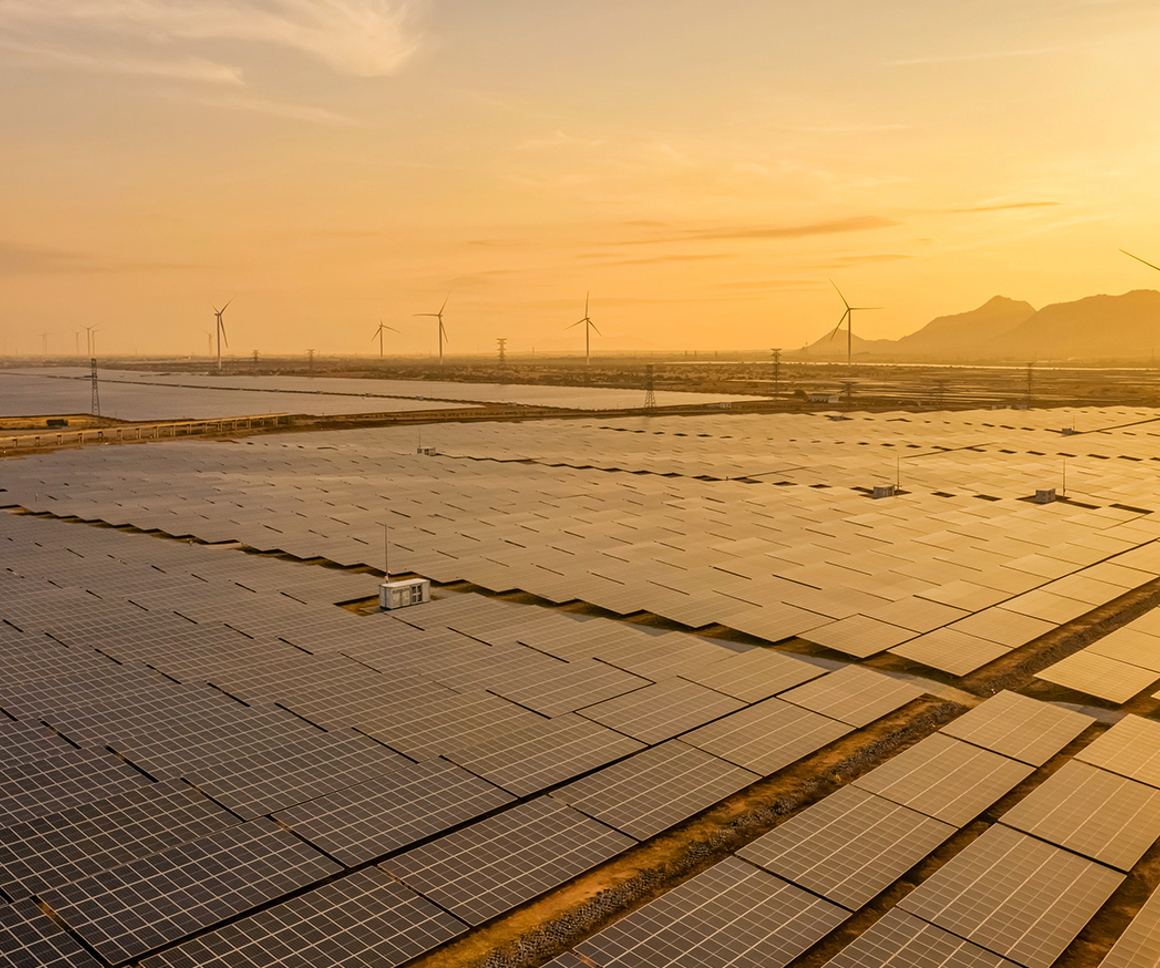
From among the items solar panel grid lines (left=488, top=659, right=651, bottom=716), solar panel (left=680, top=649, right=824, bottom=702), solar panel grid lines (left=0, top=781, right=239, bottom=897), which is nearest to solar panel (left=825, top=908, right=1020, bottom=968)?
solar panel (left=680, top=649, right=824, bottom=702)

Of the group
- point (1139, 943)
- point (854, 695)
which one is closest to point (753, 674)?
point (854, 695)

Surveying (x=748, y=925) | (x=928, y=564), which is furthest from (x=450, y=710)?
(x=928, y=564)

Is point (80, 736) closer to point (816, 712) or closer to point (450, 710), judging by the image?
point (450, 710)

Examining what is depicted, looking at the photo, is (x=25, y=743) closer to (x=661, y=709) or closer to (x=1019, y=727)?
(x=661, y=709)

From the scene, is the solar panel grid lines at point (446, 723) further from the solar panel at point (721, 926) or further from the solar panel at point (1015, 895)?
the solar panel at point (1015, 895)

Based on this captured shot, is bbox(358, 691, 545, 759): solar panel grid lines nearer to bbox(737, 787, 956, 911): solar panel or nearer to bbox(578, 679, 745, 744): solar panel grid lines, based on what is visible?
bbox(578, 679, 745, 744): solar panel grid lines

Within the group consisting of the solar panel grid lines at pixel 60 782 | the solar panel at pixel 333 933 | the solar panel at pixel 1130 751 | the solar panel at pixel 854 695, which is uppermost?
the solar panel grid lines at pixel 60 782

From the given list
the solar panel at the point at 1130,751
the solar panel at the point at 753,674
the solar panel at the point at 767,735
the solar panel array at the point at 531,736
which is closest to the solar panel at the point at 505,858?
the solar panel array at the point at 531,736
